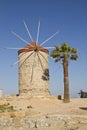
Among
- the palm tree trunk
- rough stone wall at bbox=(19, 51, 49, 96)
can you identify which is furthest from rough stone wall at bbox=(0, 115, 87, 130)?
rough stone wall at bbox=(19, 51, 49, 96)

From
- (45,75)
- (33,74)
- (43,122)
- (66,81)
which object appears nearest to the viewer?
(43,122)

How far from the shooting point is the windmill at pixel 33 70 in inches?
1268

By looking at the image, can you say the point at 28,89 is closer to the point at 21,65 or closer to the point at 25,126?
the point at 21,65

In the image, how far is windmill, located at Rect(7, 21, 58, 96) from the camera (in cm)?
3222

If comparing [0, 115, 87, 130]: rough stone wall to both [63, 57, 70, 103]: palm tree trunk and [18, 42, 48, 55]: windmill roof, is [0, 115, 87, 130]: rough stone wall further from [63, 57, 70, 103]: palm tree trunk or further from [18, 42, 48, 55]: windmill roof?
[18, 42, 48, 55]: windmill roof

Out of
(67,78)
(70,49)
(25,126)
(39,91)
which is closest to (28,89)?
(39,91)

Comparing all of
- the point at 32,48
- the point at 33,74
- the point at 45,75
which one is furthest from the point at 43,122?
the point at 32,48

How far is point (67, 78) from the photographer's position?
99.2ft

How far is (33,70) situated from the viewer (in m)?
32.5

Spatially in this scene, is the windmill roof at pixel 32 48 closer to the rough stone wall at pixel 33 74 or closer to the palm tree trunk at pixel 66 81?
the rough stone wall at pixel 33 74

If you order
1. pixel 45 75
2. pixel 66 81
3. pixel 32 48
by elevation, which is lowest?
pixel 66 81

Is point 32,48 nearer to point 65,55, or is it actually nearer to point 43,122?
point 65,55

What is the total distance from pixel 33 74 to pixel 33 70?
0.58 meters

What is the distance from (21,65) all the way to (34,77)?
2697 mm
